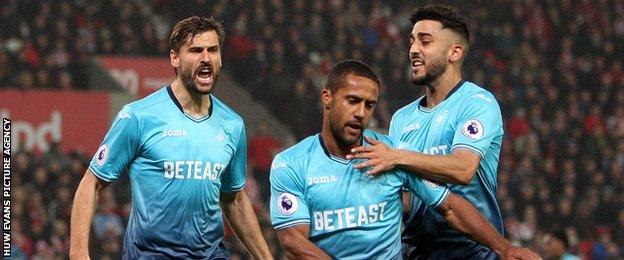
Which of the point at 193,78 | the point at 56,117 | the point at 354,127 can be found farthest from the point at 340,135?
the point at 56,117

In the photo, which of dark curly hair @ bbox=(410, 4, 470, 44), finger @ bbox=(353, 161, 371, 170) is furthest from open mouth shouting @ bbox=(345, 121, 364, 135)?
dark curly hair @ bbox=(410, 4, 470, 44)

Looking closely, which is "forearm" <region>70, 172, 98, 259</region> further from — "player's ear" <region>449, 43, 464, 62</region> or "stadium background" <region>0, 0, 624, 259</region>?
"stadium background" <region>0, 0, 624, 259</region>

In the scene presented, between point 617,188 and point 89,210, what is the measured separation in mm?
15546

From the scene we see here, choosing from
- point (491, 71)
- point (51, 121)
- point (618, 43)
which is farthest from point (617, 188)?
point (51, 121)

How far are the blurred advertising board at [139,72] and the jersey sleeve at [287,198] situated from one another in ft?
44.7

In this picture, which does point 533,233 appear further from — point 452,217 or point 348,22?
point 452,217

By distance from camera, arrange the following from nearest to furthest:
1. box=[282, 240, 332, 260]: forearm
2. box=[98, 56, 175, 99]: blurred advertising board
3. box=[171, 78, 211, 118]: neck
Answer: box=[282, 240, 332, 260]: forearm → box=[171, 78, 211, 118]: neck → box=[98, 56, 175, 99]: blurred advertising board

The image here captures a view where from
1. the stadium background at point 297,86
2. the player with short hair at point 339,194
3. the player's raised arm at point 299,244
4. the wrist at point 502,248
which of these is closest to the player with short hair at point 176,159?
the player with short hair at point 339,194

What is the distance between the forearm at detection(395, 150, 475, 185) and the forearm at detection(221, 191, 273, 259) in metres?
1.27

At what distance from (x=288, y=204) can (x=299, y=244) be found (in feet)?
0.69

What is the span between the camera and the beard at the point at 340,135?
589cm

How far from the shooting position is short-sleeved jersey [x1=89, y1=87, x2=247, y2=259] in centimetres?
638

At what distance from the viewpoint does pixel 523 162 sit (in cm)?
2005

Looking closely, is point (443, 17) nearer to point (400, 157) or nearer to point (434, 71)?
point (434, 71)
